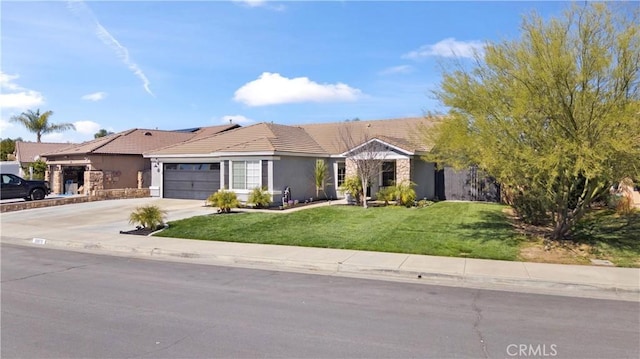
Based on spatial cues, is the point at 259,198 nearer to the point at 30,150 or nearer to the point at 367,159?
the point at 367,159

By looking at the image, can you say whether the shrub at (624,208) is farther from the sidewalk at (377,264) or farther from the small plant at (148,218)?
the small plant at (148,218)

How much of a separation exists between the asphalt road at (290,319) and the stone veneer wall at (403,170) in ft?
45.7

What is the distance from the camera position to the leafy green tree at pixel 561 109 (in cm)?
1023

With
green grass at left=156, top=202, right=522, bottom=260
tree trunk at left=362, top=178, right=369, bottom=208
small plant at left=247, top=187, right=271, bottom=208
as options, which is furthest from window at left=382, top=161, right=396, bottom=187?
small plant at left=247, top=187, right=271, bottom=208

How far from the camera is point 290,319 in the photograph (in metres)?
6.38

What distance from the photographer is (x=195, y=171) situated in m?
26.6

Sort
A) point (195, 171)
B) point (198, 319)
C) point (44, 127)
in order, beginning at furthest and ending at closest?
point (44, 127)
point (195, 171)
point (198, 319)

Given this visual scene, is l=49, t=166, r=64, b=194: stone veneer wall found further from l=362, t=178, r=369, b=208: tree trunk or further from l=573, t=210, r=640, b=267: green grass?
l=573, t=210, r=640, b=267: green grass

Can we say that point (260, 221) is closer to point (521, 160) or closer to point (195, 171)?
point (521, 160)

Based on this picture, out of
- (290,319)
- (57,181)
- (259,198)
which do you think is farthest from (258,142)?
(57,181)

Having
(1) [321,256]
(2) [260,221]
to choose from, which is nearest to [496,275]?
(1) [321,256]

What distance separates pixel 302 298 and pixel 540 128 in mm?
7380

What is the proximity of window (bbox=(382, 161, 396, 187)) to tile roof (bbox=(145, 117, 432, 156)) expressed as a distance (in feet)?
4.28

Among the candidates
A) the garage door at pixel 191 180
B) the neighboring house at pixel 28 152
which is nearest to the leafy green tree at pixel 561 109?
the garage door at pixel 191 180
